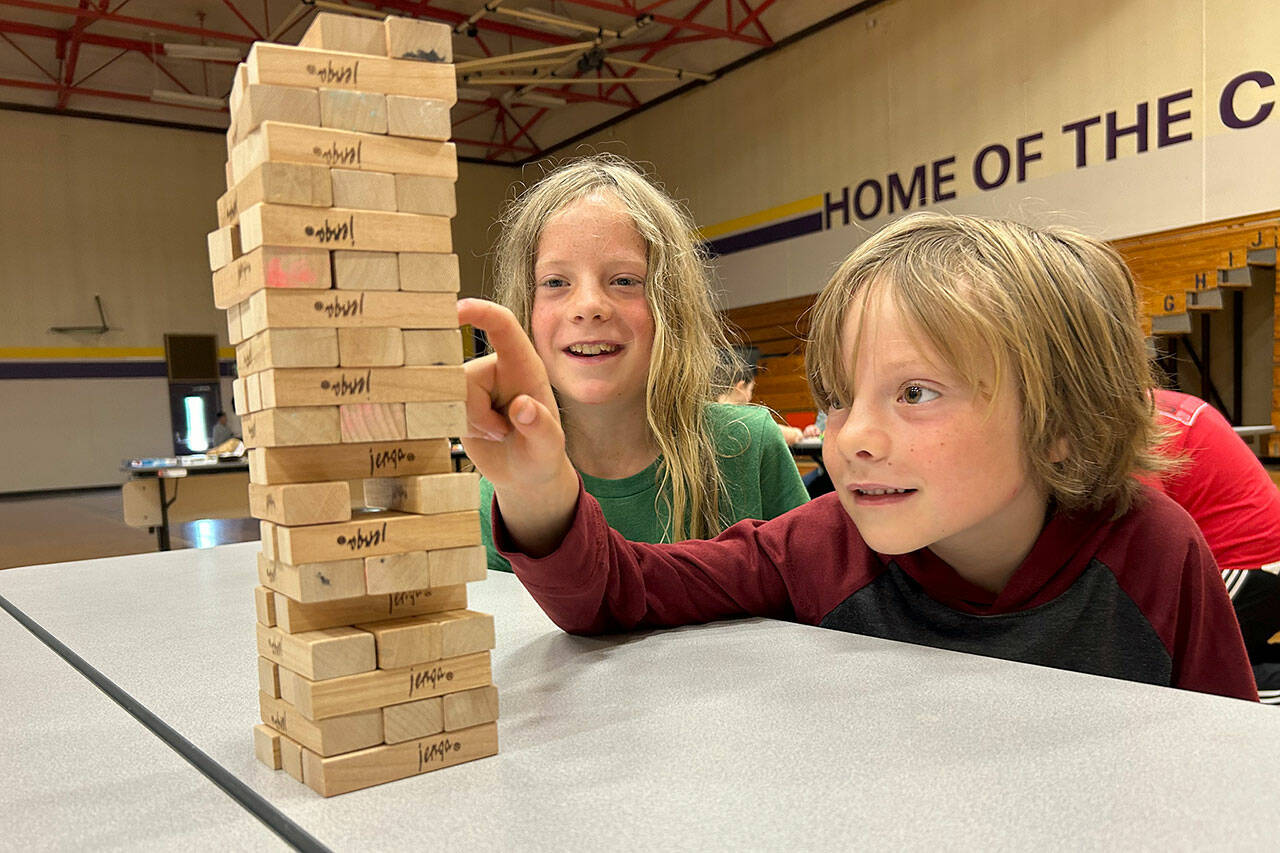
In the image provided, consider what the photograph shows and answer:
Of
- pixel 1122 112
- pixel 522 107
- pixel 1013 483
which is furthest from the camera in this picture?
pixel 522 107

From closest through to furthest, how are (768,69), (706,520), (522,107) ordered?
(706,520) < (768,69) < (522,107)

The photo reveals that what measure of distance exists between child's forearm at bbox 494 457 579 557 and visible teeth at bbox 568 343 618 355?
609mm

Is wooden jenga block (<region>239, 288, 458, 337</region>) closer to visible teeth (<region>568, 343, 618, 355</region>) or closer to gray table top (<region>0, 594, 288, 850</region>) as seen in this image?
gray table top (<region>0, 594, 288, 850</region>)

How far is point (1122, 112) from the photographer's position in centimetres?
708

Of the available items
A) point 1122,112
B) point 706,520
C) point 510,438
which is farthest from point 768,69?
point 510,438

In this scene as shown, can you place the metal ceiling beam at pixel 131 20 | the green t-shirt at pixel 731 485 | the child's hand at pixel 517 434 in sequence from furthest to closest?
the metal ceiling beam at pixel 131 20 → the green t-shirt at pixel 731 485 → the child's hand at pixel 517 434

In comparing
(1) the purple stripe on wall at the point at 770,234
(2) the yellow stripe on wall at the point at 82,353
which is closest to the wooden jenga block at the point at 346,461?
(1) the purple stripe on wall at the point at 770,234

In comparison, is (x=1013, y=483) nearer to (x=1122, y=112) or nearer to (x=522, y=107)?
(x=1122, y=112)

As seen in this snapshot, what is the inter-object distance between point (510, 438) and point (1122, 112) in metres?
7.72

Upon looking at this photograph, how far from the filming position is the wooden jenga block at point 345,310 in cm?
56

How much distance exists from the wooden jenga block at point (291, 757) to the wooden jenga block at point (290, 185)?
34 cm

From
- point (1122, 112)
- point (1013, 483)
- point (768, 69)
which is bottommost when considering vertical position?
point (1013, 483)

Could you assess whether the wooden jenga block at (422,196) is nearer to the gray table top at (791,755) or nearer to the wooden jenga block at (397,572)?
the wooden jenga block at (397,572)

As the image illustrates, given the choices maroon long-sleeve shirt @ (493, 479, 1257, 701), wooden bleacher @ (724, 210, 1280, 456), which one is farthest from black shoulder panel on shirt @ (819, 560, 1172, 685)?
wooden bleacher @ (724, 210, 1280, 456)
